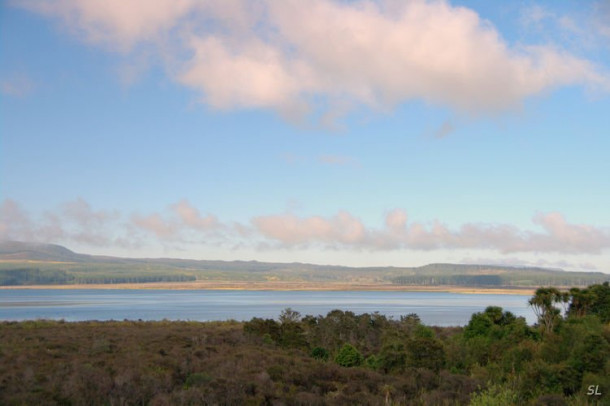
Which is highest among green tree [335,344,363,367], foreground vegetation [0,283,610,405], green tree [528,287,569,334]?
green tree [528,287,569,334]

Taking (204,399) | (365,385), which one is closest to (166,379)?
(204,399)

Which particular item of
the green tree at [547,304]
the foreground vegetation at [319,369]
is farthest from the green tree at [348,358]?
the green tree at [547,304]

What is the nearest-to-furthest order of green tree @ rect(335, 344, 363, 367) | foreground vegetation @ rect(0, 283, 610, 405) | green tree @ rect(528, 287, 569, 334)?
foreground vegetation @ rect(0, 283, 610, 405) < green tree @ rect(335, 344, 363, 367) < green tree @ rect(528, 287, 569, 334)

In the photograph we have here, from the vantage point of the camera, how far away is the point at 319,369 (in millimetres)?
20000

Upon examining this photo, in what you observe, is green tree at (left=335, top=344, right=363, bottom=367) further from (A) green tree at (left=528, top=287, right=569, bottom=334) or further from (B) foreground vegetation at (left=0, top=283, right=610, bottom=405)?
(A) green tree at (left=528, top=287, right=569, bottom=334)

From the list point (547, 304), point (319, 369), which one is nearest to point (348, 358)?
point (319, 369)

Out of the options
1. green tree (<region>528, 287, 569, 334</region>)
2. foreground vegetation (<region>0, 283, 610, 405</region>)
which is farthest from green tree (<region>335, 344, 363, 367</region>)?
green tree (<region>528, 287, 569, 334</region>)

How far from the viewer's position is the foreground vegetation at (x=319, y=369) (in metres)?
14.8

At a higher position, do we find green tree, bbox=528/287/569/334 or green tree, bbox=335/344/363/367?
green tree, bbox=528/287/569/334

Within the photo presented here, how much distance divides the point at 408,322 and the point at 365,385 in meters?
23.4

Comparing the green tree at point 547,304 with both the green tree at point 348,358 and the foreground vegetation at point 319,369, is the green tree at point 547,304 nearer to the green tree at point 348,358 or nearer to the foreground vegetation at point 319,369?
the foreground vegetation at point 319,369

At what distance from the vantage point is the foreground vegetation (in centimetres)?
1477

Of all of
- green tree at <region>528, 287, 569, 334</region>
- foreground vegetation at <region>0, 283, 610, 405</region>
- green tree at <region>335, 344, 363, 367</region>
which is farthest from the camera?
green tree at <region>528, 287, 569, 334</region>

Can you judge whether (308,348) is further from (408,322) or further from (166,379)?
(166,379)
